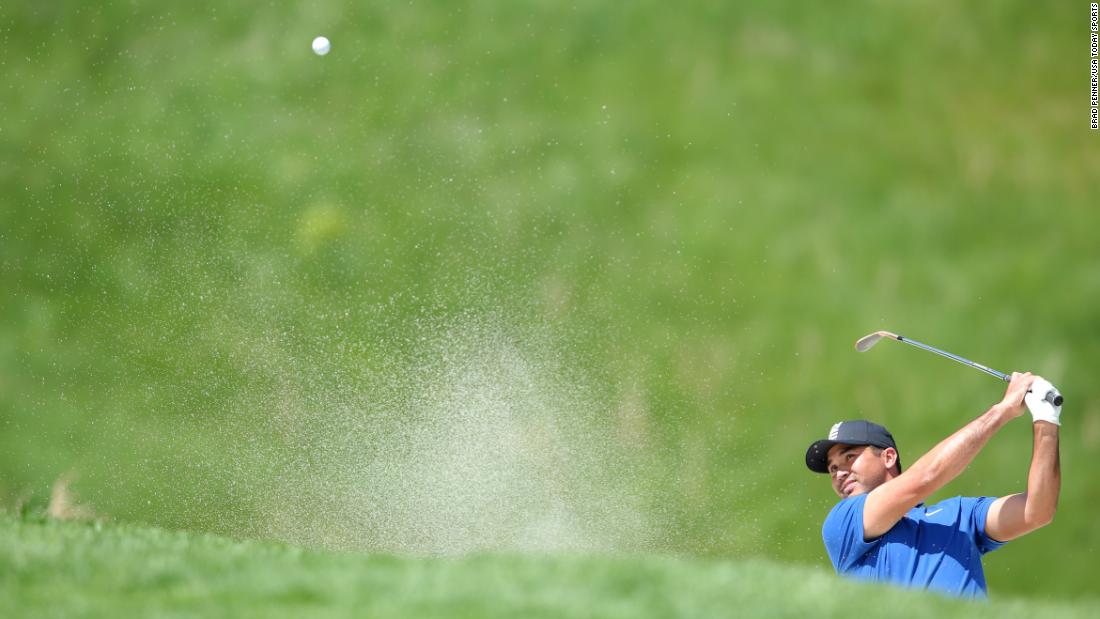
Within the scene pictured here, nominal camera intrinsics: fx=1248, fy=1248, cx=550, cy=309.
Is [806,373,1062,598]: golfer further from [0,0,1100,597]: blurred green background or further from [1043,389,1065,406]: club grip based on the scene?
[0,0,1100,597]: blurred green background

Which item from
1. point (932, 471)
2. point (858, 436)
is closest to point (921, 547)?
point (932, 471)

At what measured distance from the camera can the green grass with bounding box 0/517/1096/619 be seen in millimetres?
2100

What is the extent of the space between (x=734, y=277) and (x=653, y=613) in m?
2.93

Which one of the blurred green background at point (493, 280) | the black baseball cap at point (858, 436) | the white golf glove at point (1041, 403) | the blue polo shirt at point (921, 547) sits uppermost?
the blurred green background at point (493, 280)

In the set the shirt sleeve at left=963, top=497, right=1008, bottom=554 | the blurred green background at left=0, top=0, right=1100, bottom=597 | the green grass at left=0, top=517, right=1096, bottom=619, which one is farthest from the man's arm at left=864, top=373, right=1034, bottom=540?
the blurred green background at left=0, top=0, right=1100, bottom=597

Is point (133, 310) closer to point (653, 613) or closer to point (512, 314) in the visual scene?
point (512, 314)

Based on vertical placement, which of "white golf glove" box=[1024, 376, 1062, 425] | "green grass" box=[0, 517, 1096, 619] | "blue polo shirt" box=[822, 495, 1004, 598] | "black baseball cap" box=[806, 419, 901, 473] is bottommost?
"green grass" box=[0, 517, 1096, 619]

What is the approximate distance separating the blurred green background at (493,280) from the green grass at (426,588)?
2.18 meters

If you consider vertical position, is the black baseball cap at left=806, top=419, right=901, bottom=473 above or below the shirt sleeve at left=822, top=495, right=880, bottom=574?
above

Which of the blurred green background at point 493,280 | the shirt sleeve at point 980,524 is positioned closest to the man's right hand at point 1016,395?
the shirt sleeve at point 980,524

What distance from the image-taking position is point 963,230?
16.2 feet

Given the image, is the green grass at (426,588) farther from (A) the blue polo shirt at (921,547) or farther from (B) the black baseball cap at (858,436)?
(B) the black baseball cap at (858,436)

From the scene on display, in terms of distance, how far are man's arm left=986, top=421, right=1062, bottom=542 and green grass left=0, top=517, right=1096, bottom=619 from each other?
47 centimetres

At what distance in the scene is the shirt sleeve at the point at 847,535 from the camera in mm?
3053
